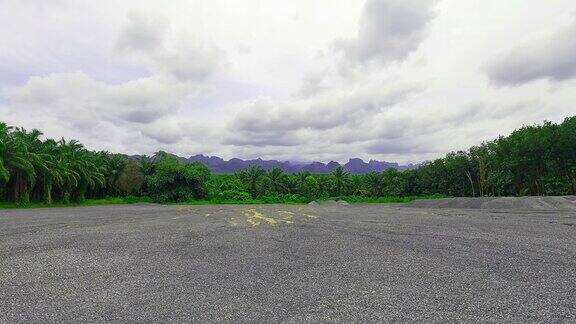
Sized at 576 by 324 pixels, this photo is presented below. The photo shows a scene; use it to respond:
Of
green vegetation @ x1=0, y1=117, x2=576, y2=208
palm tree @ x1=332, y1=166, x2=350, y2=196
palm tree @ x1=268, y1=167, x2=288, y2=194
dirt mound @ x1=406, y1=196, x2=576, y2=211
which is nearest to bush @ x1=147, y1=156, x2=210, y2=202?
green vegetation @ x1=0, y1=117, x2=576, y2=208

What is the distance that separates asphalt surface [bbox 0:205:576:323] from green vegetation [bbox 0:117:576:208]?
29.4 metres

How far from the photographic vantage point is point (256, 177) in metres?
73.2

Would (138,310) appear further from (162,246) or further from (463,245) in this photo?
(463,245)

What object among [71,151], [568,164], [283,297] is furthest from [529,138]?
[71,151]

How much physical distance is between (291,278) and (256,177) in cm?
6486

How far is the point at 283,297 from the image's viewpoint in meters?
7.27

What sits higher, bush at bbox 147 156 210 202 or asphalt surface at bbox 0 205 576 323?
bush at bbox 147 156 210 202

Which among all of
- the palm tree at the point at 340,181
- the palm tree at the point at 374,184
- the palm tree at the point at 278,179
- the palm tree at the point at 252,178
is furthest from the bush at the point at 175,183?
the palm tree at the point at 374,184

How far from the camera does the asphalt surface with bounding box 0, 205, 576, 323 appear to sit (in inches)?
253

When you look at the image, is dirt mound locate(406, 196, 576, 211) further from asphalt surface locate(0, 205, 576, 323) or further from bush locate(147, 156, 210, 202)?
bush locate(147, 156, 210, 202)

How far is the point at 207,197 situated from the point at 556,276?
54635 mm

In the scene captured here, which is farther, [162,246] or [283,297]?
[162,246]

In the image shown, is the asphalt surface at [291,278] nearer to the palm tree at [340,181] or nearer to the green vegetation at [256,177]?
the green vegetation at [256,177]

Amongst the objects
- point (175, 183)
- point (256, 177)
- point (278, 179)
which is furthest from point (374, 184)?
point (175, 183)
